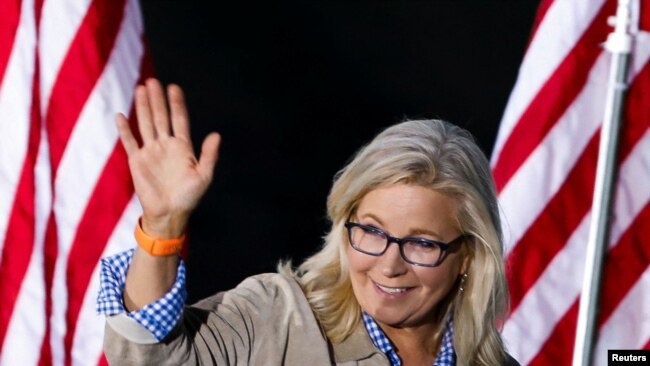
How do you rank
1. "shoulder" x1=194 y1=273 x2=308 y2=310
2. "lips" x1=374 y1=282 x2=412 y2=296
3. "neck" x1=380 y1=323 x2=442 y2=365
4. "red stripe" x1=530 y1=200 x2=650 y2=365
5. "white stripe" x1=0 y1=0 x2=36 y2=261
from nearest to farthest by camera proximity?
"shoulder" x1=194 y1=273 x2=308 y2=310
"lips" x1=374 y1=282 x2=412 y2=296
"neck" x1=380 y1=323 x2=442 y2=365
"white stripe" x1=0 y1=0 x2=36 y2=261
"red stripe" x1=530 y1=200 x2=650 y2=365

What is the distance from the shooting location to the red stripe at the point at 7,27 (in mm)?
3541

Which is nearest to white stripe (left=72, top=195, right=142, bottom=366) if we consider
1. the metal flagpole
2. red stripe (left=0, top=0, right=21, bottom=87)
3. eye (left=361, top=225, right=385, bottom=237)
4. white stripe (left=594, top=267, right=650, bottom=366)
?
red stripe (left=0, top=0, right=21, bottom=87)

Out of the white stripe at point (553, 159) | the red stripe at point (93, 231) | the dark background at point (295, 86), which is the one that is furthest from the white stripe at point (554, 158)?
the red stripe at point (93, 231)

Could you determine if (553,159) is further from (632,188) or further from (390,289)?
(390,289)

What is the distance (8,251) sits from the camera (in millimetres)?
3543

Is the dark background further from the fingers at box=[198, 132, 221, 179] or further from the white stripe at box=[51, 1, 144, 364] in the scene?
the fingers at box=[198, 132, 221, 179]

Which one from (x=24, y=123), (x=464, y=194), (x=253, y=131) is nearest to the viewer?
(x=464, y=194)

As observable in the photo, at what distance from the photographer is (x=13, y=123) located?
3525 millimetres

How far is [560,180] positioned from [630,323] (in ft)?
1.40

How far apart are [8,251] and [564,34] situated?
1.58m

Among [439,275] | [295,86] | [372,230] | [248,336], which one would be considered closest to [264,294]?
[248,336]

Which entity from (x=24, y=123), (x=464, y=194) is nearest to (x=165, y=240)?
(x=464, y=194)

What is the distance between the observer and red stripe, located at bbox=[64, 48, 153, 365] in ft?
11.8

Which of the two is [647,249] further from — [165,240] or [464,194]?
[165,240]
